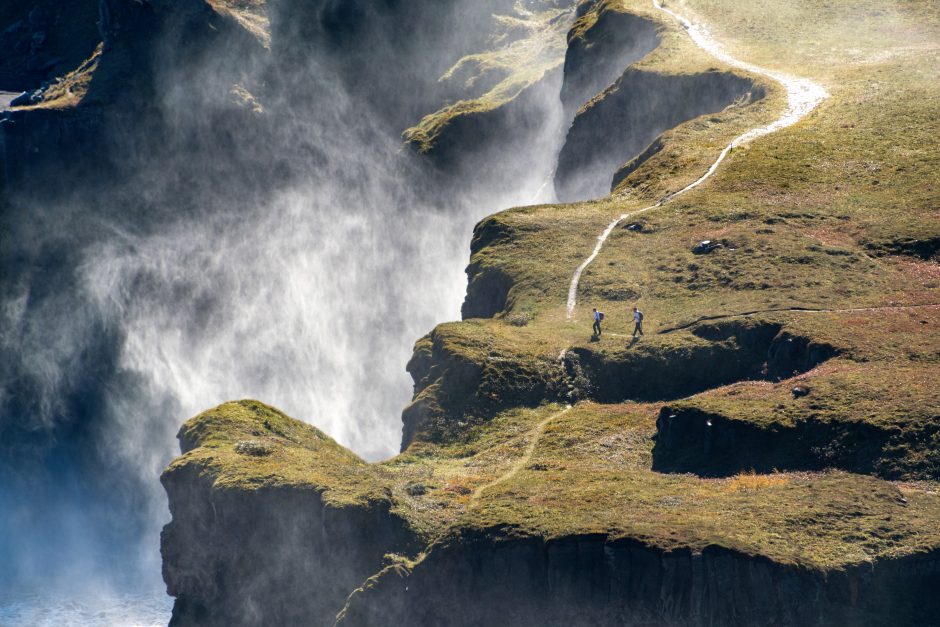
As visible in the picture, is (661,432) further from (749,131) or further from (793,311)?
(749,131)

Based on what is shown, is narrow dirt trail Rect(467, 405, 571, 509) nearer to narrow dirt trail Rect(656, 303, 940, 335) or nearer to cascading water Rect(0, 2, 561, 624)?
narrow dirt trail Rect(656, 303, 940, 335)

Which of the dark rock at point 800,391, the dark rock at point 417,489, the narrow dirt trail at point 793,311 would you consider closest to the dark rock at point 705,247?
the narrow dirt trail at point 793,311

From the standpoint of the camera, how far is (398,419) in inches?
6270

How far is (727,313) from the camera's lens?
3494 inches

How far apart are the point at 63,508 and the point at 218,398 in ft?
76.2

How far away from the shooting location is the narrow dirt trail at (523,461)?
7150 cm

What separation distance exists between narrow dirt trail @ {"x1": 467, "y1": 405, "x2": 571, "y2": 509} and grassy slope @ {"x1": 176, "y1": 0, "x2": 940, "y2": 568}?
293 millimetres

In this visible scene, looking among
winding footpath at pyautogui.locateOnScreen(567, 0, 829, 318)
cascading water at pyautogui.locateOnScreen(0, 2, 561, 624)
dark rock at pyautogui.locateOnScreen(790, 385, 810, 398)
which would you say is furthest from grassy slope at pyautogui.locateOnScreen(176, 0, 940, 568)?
cascading water at pyautogui.locateOnScreen(0, 2, 561, 624)

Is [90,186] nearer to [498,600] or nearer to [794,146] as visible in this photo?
[794,146]

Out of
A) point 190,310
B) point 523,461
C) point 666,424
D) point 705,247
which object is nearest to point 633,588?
point 666,424

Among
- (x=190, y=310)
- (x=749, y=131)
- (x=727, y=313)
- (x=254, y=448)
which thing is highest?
(x=190, y=310)

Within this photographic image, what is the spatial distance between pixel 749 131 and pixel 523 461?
62959 mm

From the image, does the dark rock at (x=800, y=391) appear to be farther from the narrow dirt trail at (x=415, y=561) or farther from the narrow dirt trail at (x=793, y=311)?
the narrow dirt trail at (x=415, y=561)

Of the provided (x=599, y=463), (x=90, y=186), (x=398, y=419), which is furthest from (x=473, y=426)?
(x=90, y=186)
